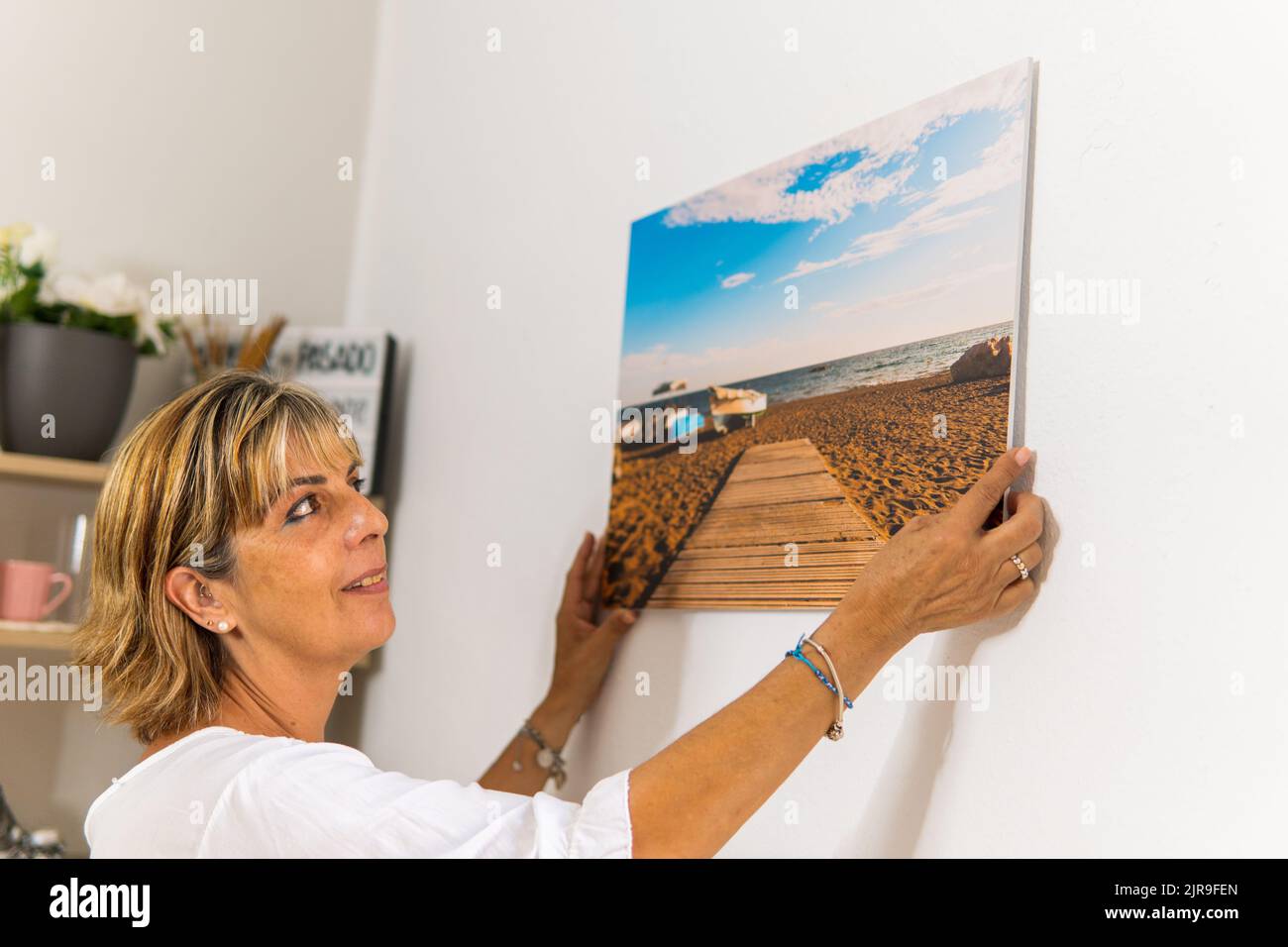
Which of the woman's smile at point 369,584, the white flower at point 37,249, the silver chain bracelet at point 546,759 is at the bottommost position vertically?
the silver chain bracelet at point 546,759

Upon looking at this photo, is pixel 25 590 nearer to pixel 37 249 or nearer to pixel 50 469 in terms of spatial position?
pixel 50 469

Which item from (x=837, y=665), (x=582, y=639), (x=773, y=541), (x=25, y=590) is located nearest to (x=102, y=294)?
(x=25, y=590)

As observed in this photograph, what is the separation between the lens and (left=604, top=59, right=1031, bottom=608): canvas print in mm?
1107

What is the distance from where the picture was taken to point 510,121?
1927 millimetres

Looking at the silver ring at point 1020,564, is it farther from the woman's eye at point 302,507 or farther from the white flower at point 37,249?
the white flower at point 37,249

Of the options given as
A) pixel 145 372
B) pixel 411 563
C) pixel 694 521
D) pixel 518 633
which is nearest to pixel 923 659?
pixel 694 521

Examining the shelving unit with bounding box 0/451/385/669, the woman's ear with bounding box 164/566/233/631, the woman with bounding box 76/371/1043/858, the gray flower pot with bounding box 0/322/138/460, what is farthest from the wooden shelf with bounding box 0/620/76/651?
the woman's ear with bounding box 164/566/233/631

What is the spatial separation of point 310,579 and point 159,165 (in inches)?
49.3

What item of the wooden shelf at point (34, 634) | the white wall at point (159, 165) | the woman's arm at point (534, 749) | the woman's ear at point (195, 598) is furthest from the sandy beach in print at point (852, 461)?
the white wall at point (159, 165)

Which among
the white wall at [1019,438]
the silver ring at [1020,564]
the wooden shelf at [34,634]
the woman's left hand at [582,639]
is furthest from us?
the wooden shelf at [34,634]

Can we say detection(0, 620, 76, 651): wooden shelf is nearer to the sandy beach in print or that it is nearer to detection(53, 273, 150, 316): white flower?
detection(53, 273, 150, 316): white flower

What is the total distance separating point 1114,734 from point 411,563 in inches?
50.7

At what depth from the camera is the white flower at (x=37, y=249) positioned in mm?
1864

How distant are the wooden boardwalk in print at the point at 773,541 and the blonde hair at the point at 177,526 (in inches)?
16.9
